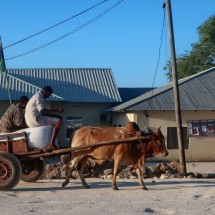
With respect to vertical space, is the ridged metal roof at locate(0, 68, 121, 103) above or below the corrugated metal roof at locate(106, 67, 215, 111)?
above

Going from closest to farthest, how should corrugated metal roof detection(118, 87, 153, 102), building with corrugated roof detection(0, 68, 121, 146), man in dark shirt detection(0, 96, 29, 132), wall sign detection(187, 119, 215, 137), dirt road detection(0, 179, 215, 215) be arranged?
dirt road detection(0, 179, 215, 215), man in dark shirt detection(0, 96, 29, 132), wall sign detection(187, 119, 215, 137), building with corrugated roof detection(0, 68, 121, 146), corrugated metal roof detection(118, 87, 153, 102)

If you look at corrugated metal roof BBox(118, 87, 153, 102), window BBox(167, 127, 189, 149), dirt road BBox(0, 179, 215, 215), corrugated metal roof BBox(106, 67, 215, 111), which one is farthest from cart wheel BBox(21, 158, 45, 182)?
corrugated metal roof BBox(118, 87, 153, 102)

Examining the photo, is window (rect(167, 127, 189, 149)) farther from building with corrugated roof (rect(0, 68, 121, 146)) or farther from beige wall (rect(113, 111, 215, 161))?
building with corrugated roof (rect(0, 68, 121, 146))

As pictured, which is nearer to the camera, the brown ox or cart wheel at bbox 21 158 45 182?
the brown ox

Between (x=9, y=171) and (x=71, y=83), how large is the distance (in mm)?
27845

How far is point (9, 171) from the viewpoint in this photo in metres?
11.6

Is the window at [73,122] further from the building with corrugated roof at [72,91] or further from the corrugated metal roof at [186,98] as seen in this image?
the corrugated metal roof at [186,98]

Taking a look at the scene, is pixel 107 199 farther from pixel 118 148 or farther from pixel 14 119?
pixel 14 119

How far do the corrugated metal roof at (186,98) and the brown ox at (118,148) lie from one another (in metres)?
17.5

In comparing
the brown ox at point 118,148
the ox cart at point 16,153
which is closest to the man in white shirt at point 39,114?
the ox cart at point 16,153

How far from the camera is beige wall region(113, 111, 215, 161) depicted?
3059 cm

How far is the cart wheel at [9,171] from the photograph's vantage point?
1151cm

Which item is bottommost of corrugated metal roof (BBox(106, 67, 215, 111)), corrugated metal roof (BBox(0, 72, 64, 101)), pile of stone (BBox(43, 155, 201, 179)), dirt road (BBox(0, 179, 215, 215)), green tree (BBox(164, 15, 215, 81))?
dirt road (BBox(0, 179, 215, 215))

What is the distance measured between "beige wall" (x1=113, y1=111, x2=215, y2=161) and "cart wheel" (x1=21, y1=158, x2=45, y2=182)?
697 inches
